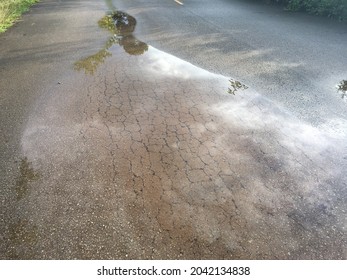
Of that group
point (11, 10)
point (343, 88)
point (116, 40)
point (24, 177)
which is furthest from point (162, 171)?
point (11, 10)

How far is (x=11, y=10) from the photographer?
10695 millimetres

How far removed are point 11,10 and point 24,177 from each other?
9.90m

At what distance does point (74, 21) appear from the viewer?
9.75 metres

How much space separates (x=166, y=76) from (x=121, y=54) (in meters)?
1.82

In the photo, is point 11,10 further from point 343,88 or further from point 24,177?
point 343,88

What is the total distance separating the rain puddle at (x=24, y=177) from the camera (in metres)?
3.52

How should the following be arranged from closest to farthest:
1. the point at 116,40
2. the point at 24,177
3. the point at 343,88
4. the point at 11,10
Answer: the point at 24,177 → the point at 343,88 → the point at 116,40 → the point at 11,10

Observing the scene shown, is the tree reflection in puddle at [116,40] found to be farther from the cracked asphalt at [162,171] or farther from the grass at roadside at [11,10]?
the grass at roadside at [11,10]

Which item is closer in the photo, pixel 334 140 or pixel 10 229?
pixel 10 229

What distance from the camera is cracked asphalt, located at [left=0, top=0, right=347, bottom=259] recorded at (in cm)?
292

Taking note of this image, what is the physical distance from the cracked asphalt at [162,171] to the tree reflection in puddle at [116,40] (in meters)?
Answer: 0.69

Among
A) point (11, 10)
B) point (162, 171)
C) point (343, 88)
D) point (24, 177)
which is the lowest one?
point (24, 177)

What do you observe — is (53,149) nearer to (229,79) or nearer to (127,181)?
(127,181)
